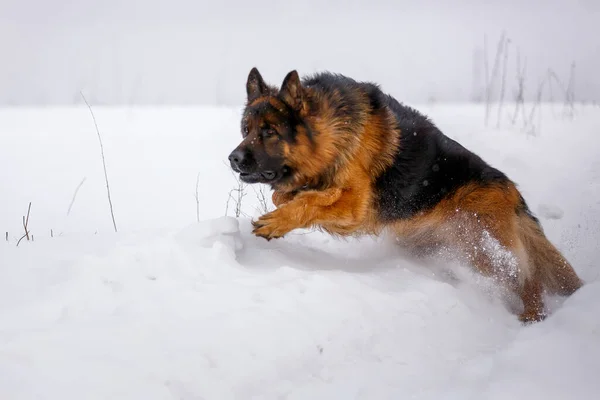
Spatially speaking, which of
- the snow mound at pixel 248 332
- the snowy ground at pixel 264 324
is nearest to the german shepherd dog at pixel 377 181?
the snowy ground at pixel 264 324

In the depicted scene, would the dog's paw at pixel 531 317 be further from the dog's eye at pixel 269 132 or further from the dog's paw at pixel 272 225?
the dog's eye at pixel 269 132

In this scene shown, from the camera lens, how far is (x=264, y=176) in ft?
13.8

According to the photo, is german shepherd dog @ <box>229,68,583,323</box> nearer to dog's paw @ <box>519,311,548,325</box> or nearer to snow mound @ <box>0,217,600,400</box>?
dog's paw @ <box>519,311,548,325</box>

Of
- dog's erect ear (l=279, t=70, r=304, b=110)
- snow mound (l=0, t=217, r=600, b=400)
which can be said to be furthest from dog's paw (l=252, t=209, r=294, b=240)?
dog's erect ear (l=279, t=70, r=304, b=110)

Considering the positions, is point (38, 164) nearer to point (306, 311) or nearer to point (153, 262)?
point (153, 262)

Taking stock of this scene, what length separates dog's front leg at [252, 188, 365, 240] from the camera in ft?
13.2

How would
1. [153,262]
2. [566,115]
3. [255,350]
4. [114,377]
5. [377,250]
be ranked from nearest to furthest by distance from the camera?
[114,377] < [255,350] < [153,262] < [377,250] < [566,115]

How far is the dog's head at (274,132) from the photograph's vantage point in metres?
4.06

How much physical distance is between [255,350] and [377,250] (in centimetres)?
246

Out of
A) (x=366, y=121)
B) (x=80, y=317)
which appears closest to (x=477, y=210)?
(x=366, y=121)

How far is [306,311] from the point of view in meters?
3.01

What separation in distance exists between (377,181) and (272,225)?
967 millimetres

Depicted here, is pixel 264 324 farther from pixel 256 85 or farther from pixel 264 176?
pixel 256 85

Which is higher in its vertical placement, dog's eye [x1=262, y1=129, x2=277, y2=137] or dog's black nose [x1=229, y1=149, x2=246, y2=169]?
dog's eye [x1=262, y1=129, x2=277, y2=137]
